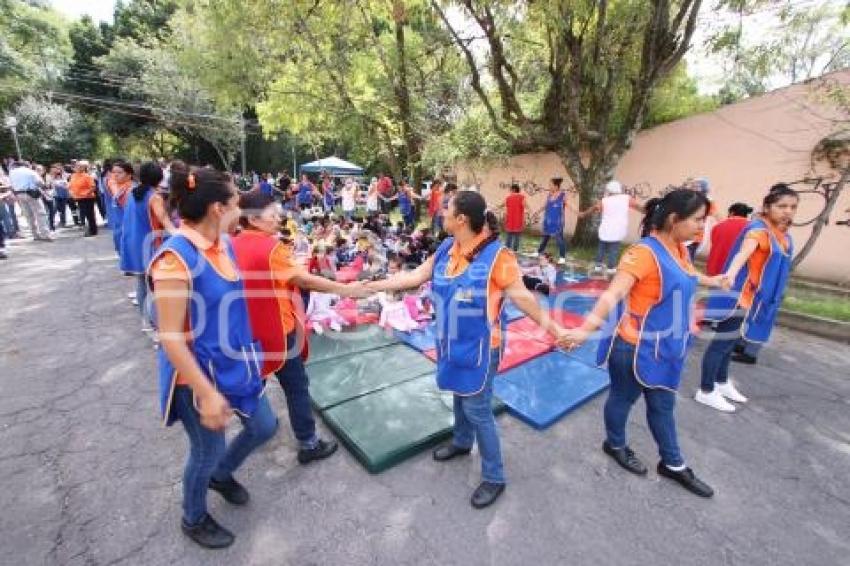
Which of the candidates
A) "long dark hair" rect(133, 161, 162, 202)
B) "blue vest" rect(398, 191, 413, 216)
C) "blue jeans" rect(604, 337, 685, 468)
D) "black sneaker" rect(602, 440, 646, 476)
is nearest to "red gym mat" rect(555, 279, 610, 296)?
"black sneaker" rect(602, 440, 646, 476)

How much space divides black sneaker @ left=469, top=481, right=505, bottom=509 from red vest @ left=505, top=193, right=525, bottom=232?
711 cm

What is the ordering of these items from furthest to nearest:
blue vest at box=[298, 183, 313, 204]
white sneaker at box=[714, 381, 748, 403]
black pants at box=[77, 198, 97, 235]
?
blue vest at box=[298, 183, 313, 204] → black pants at box=[77, 198, 97, 235] → white sneaker at box=[714, 381, 748, 403]

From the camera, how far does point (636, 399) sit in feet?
9.27

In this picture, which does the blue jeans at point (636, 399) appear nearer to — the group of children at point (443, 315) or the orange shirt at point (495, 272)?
the group of children at point (443, 315)

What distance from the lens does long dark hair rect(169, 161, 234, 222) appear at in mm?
1900

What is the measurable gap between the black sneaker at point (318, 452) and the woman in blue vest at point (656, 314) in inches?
68.6

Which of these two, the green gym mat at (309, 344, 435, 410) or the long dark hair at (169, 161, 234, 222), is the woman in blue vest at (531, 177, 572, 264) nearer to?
the green gym mat at (309, 344, 435, 410)

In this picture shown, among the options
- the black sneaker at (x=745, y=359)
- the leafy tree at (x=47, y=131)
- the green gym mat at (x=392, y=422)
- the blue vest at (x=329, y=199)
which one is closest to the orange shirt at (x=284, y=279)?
the green gym mat at (x=392, y=422)

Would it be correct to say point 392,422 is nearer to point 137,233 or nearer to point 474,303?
point 474,303

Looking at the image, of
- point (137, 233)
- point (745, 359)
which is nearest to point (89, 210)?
point (137, 233)

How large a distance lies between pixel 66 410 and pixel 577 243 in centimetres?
1014

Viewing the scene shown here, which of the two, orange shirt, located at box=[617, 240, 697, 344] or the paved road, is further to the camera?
orange shirt, located at box=[617, 240, 697, 344]

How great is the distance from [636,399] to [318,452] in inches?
83.6

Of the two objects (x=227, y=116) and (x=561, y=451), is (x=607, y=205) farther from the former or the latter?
(x=227, y=116)
